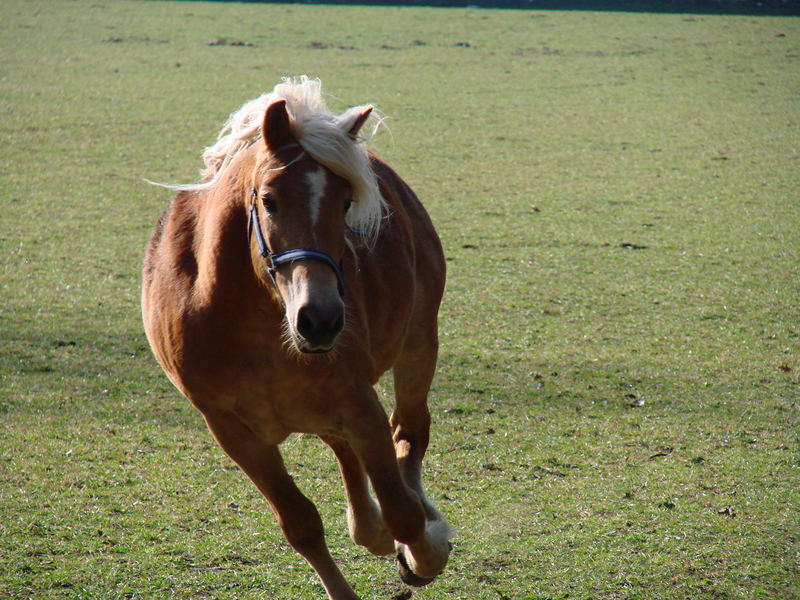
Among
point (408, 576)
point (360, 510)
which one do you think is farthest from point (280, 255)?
point (408, 576)

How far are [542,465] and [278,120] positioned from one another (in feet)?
6.65

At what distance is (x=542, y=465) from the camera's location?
11.2ft

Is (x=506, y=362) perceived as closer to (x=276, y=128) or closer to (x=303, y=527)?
(x=303, y=527)

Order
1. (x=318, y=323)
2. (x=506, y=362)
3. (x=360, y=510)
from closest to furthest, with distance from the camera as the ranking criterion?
(x=318, y=323), (x=360, y=510), (x=506, y=362)

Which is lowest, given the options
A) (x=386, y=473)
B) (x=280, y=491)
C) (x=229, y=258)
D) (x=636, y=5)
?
(x=636, y=5)

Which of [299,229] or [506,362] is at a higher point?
[299,229]

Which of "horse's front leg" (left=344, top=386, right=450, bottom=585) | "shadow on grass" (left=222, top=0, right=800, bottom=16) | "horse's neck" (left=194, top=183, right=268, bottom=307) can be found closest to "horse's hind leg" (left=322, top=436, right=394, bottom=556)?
"horse's front leg" (left=344, top=386, right=450, bottom=585)

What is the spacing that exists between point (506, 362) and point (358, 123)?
2.51m

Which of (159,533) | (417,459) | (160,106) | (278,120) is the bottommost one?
(160,106)

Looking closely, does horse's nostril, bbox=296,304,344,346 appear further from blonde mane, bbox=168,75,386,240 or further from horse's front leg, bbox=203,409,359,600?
horse's front leg, bbox=203,409,359,600

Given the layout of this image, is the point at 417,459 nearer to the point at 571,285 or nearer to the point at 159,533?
the point at 159,533

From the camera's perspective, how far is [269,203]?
187 centimetres

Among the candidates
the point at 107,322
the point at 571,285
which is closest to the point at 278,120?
the point at 107,322

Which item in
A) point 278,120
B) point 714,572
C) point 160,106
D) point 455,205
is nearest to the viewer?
point 278,120
